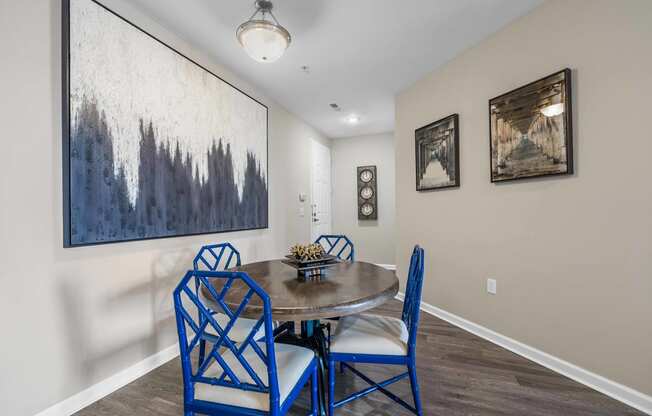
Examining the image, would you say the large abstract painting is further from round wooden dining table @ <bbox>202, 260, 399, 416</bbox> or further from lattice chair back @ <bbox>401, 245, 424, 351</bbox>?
lattice chair back @ <bbox>401, 245, 424, 351</bbox>

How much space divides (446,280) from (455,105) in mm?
1731

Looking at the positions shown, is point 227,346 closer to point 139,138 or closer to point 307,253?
point 307,253

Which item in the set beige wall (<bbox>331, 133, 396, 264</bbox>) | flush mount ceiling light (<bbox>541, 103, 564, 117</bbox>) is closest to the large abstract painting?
flush mount ceiling light (<bbox>541, 103, 564, 117</bbox>)

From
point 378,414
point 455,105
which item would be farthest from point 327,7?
point 378,414

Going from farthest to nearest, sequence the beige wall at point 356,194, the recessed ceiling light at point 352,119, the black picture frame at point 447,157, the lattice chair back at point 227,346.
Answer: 1. the beige wall at point 356,194
2. the recessed ceiling light at point 352,119
3. the black picture frame at point 447,157
4. the lattice chair back at point 227,346

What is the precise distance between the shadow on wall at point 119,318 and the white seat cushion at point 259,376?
102cm

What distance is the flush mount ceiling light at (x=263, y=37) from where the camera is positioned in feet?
5.77

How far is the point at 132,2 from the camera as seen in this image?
194cm

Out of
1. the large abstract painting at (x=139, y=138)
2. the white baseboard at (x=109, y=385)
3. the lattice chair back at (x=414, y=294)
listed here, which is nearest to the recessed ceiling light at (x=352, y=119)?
the large abstract painting at (x=139, y=138)

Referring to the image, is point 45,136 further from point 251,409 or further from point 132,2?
point 251,409

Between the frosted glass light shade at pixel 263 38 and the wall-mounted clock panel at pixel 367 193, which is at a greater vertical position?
the frosted glass light shade at pixel 263 38

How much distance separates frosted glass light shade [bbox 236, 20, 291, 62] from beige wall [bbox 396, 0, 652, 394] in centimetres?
178

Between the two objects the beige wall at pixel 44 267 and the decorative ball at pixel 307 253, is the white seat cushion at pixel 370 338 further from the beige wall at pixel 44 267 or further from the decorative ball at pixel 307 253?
the beige wall at pixel 44 267

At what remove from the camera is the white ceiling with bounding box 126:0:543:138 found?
6.66ft
